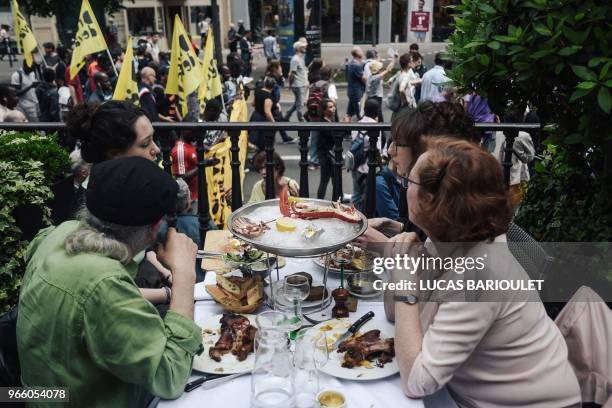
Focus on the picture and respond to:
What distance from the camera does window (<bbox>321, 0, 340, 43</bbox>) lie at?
118 feet

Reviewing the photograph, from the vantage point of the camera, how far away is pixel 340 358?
2188 mm

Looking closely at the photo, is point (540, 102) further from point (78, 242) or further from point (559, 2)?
point (78, 242)

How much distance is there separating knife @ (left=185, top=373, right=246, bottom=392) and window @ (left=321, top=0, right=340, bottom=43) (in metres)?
35.8

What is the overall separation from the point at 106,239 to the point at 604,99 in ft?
6.39

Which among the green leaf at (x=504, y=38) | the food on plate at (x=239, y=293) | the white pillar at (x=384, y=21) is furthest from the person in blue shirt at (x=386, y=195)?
the white pillar at (x=384, y=21)

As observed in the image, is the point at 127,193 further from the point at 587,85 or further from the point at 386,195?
the point at 386,195

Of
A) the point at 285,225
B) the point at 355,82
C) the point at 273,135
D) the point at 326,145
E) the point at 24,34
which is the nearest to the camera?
the point at 285,225

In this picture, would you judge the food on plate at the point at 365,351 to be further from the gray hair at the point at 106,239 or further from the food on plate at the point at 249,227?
the gray hair at the point at 106,239

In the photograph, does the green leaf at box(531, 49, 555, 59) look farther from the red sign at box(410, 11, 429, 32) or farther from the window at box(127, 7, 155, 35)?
the window at box(127, 7, 155, 35)

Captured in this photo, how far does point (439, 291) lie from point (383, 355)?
0.33m

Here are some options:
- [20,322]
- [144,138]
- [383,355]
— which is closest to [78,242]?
[20,322]

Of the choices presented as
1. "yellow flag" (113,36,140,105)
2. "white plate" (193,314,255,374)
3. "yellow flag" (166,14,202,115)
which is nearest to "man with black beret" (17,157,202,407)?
"white plate" (193,314,255,374)

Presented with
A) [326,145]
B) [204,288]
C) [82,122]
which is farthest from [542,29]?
[326,145]

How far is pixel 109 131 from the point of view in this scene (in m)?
3.21
